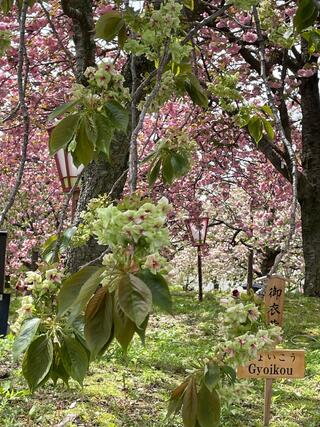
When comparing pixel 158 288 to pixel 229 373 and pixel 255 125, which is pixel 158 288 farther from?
pixel 255 125

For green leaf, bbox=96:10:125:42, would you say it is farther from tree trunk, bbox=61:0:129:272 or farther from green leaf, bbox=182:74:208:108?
tree trunk, bbox=61:0:129:272

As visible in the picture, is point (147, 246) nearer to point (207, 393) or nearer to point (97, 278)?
point (97, 278)

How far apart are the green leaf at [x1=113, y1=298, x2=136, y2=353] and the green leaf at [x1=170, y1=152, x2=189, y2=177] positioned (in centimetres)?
60

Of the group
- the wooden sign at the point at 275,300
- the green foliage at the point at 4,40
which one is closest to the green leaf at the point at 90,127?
the green foliage at the point at 4,40

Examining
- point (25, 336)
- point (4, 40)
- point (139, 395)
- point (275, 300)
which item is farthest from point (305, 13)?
point (139, 395)

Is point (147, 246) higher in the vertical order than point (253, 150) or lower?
lower

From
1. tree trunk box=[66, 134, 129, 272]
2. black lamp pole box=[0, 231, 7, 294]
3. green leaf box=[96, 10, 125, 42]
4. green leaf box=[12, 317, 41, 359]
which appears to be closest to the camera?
green leaf box=[12, 317, 41, 359]

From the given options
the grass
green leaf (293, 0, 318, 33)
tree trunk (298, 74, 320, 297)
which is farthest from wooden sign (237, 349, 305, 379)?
tree trunk (298, 74, 320, 297)

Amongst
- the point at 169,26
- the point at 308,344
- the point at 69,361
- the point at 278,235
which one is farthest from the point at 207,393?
the point at 278,235

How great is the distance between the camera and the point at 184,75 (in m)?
1.26

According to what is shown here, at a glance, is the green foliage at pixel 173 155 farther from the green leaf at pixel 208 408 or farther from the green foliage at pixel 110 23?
the green leaf at pixel 208 408

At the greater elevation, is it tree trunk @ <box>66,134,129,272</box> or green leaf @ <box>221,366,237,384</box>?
tree trunk @ <box>66,134,129,272</box>

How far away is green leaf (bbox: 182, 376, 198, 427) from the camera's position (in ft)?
2.82

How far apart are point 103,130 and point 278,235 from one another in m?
9.82
